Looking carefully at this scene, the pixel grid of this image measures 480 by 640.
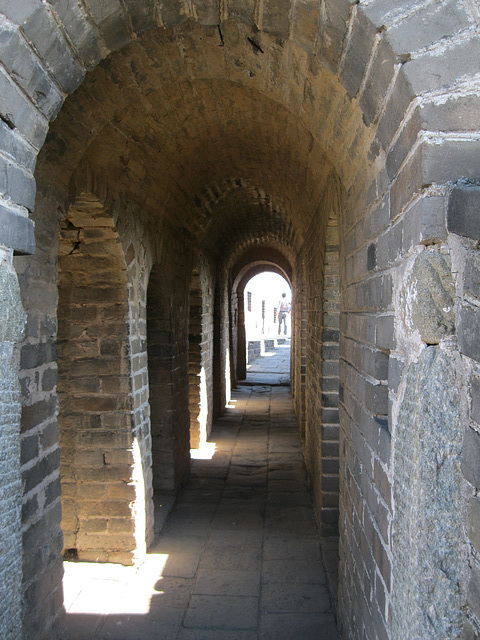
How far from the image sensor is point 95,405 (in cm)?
377

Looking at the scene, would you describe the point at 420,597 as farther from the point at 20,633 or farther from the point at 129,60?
the point at 129,60

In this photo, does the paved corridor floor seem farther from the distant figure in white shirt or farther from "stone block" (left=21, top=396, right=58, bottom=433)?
the distant figure in white shirt

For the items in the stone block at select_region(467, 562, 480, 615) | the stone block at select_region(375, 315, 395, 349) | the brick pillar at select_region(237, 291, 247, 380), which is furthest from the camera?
the brick pillar at select_region(237, 291, 247, 380)

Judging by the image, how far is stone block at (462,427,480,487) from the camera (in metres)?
1.07

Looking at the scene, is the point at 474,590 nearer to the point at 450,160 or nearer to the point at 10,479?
the point at 450,160

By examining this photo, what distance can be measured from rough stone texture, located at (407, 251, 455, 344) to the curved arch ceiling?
777 mm

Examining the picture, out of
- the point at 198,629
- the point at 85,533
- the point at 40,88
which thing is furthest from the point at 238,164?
the point at 198,629

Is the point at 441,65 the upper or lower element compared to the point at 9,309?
upper

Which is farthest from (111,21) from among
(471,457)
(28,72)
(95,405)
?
(95,405)

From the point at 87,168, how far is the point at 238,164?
2.40 metres

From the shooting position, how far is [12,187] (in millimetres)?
1497

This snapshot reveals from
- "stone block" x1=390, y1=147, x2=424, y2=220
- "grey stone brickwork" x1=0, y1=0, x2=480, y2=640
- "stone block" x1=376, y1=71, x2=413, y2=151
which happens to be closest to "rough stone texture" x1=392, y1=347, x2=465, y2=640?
"grey stone brickwork" x1=0, y1=0, x2=480, y2=640

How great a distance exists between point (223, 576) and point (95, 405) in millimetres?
1815

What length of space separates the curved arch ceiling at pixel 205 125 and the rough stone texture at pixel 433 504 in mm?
1068
